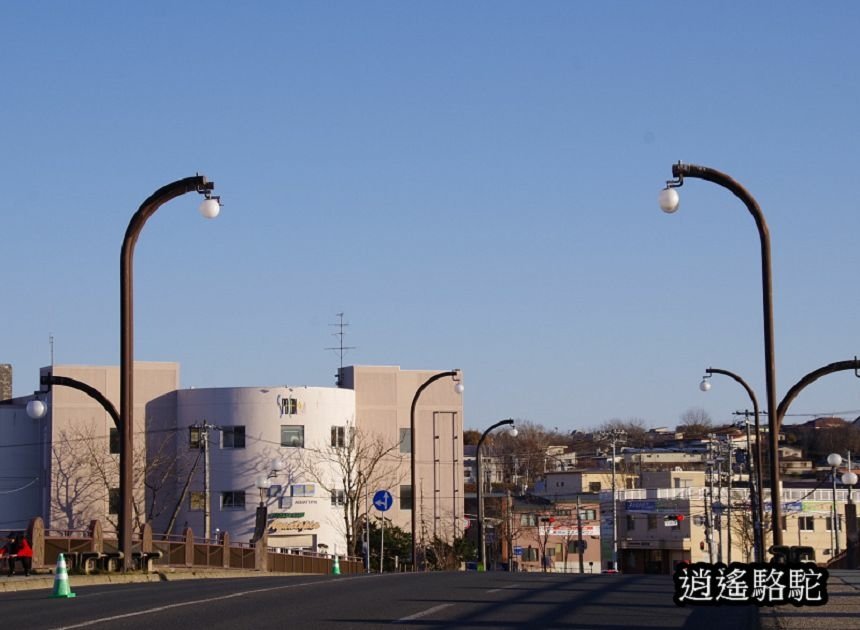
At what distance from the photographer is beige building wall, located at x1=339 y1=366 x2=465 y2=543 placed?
75875 mm

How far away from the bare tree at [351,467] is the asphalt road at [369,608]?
4937cm

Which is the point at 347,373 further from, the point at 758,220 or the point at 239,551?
the point at 758,220

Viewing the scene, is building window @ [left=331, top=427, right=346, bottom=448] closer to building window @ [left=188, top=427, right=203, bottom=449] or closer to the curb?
building window @ [left=188, top=427, right=203, bottom=449]

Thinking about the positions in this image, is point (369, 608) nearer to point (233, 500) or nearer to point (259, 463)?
point (259, 463)

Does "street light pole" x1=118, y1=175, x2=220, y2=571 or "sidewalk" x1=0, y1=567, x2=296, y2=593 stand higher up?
"street light pole" x1=118, y1=175, x2=220, y2=571

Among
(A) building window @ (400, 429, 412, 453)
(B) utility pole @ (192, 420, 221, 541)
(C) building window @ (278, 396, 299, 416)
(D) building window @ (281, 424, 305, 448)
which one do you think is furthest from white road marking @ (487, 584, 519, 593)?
(A) building window @ (400, 429, 412, 453)

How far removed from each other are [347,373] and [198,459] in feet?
36.7

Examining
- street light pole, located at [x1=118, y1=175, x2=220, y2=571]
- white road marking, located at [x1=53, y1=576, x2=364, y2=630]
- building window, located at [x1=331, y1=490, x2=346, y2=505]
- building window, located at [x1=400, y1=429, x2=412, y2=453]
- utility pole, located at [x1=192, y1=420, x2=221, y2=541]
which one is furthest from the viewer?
building window, located at [x1=400, y1=429, x2=412, y2=453]

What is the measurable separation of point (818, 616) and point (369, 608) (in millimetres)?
5058

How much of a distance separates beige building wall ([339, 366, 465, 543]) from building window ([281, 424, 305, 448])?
5.20 meters

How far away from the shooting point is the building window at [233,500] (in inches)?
2758

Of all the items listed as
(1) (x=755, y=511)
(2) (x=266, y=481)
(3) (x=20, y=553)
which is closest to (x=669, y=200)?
(3) (x=20, y=553)

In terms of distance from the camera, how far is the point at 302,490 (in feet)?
233

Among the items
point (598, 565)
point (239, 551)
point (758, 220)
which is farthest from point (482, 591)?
point (598, 565)
